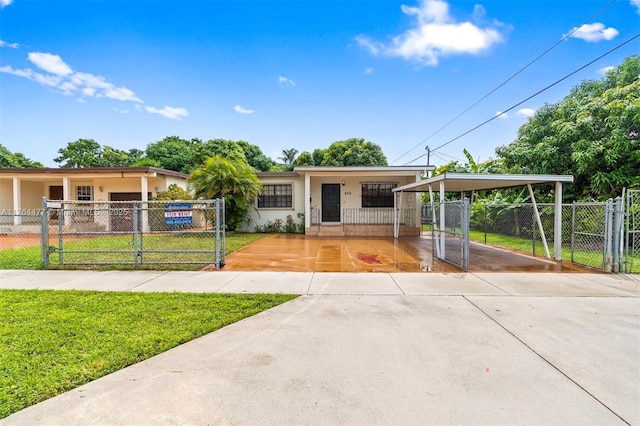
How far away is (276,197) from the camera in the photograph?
647 inches

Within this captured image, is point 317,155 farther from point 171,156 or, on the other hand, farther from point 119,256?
point 119,256

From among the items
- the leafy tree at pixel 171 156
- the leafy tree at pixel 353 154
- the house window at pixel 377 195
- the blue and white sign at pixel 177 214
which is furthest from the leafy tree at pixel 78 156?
the blue and white sign at pixel 177 214

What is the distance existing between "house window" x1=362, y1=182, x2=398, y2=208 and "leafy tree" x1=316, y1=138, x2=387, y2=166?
21.3 m

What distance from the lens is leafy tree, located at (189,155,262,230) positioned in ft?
45.8

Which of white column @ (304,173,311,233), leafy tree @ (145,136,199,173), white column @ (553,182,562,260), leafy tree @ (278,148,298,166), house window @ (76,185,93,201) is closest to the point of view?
white column @ (553,182,562,260)

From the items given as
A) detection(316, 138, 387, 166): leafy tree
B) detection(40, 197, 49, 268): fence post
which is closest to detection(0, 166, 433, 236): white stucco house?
detection(40, 197, 49, 268): fence post

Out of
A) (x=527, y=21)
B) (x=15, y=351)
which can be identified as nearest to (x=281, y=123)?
(x=527, y=21)

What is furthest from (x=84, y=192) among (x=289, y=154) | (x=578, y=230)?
(x=289, y=154)

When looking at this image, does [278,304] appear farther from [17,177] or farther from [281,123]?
[281,123]

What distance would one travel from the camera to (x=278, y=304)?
189 inches

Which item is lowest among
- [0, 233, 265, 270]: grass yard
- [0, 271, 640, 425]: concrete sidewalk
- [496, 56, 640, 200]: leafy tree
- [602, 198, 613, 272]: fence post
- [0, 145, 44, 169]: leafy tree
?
[0, 271, 640, 425]: concrete sidewalk

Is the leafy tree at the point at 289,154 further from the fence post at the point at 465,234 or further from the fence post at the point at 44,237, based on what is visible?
the fence post at the point at 465,234

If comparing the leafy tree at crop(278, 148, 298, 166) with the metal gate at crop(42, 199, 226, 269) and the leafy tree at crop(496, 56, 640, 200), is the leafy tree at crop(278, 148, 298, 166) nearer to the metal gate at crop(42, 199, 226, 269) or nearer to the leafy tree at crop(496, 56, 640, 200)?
the metal gate at crop(42, 199, 226, 269)

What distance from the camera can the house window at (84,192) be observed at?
17938 millimetres
